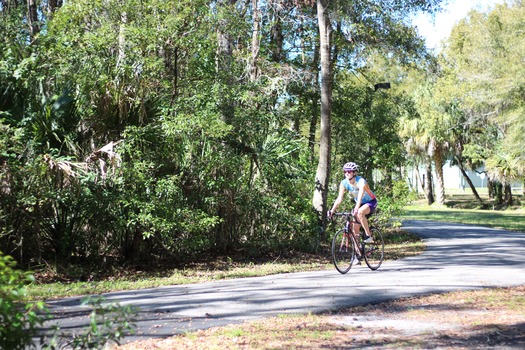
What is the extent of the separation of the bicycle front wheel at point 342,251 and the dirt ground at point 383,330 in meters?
3.67

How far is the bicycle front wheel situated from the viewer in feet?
40.0

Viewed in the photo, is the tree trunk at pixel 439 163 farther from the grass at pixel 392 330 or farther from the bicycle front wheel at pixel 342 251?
the grass at pixel 392 330

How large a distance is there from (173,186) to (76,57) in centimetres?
361

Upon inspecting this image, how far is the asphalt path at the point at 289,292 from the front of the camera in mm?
7531

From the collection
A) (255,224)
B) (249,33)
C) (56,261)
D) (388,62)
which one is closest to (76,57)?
(56,261)

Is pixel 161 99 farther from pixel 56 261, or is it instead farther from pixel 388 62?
pixel 388 62

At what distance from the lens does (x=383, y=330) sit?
269 inches

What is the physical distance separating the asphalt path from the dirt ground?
446 millimetres

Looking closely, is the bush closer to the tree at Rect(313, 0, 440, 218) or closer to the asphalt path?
the asphalt path

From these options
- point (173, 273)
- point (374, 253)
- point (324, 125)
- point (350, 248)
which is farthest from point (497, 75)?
point (173, 273)

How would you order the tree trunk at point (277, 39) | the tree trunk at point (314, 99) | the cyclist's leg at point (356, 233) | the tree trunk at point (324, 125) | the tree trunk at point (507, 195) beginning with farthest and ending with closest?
the tree trunk at point (507, 195)
the tree trunk at point (277, 39)
the tree trunk at point (314, 99)
the tree trunk at point (324, 125)
the cyclist's leg at point (356, 233)

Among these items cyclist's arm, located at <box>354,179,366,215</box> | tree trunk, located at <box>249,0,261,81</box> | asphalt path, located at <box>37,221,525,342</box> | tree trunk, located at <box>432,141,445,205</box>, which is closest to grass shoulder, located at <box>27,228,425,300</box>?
asphalt path, located at <box>37,221,525,342</box>

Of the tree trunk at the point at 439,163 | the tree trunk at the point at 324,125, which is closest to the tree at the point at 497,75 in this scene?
the tree trunk at the point at 439,163

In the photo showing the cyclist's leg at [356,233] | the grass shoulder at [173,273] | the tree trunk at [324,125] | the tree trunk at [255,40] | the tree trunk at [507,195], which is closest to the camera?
the grass shoulder at [173,273]
